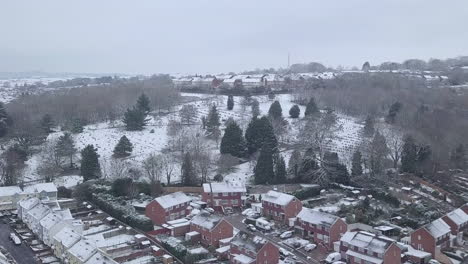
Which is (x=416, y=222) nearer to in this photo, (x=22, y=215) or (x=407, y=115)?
(x=407, y=115)

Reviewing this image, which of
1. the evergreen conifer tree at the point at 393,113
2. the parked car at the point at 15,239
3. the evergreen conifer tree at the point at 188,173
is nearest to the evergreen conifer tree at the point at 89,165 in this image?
the evergreen conifer tree at the point at 188,173

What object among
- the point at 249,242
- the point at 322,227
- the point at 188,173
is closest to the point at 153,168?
the point at 188,173

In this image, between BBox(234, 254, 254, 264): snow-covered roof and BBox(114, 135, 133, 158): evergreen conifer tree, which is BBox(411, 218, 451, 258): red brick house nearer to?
BBox(234, 254, 254, 264): snow-covered roof

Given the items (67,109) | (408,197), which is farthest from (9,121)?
(408,197)

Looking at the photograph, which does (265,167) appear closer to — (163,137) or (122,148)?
(122,148)

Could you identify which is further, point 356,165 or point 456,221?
point 356,165
